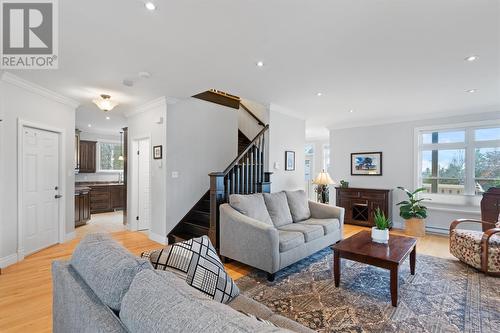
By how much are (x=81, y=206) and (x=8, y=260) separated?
245 centimetres

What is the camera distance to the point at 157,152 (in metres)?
4.52

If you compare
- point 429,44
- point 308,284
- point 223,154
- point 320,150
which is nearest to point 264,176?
point 223,154

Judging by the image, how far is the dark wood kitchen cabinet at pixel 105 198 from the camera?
23.7 feet

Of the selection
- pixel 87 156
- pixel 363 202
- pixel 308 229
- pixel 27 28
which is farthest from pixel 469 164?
pixel 87 156

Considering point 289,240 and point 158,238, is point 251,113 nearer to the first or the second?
point 158,238

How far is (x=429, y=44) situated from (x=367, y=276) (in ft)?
8.58

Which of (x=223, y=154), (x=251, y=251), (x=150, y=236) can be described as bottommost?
(x=150, y=236)

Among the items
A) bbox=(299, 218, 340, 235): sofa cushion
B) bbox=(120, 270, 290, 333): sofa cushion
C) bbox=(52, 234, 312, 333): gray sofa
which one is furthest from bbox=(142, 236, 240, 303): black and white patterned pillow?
bbox=(299, 218, 340, 235): sofa cushion

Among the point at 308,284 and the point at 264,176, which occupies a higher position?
the point at 264,176

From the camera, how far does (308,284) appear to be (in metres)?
2.81

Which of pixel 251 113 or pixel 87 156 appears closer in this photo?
pixel 251 113

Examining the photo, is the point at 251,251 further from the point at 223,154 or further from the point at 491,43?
the point at 491,43

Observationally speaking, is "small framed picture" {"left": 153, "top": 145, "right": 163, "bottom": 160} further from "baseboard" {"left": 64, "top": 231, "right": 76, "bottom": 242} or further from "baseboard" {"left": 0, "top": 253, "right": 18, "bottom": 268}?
"baseboard" {"left": 0, "top": 253, "right": 18, "bottom": 268}

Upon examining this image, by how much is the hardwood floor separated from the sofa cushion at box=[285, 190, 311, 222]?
4.12ft
